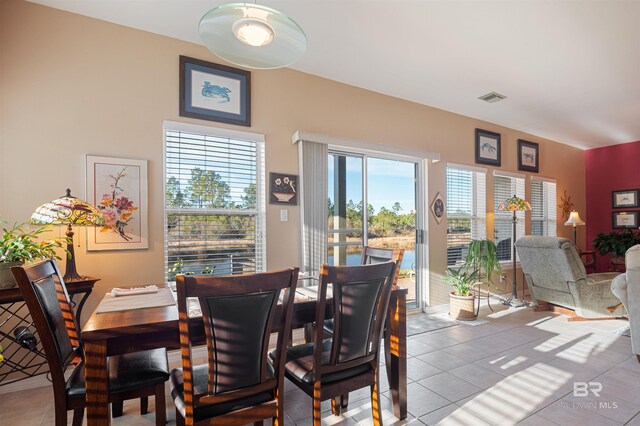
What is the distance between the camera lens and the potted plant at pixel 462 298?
4176 millimetres

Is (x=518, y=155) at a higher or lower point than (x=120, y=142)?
higher

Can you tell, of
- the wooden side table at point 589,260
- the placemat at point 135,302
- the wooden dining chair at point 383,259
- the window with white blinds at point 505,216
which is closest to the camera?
the placemat at point 135,302

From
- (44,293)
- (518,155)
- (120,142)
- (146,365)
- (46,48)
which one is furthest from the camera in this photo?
(518,155)

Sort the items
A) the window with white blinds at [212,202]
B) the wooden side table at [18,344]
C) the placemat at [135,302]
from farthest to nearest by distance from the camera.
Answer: the window with white blinds at [212,202] → the wooden side table at [18,344] → the placemat at [135,302]

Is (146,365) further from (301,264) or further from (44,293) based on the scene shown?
(301,264)

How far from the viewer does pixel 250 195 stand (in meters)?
3.38

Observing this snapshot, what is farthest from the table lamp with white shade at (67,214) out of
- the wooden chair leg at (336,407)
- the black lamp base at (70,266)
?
the wooden chair leg at (336,407)

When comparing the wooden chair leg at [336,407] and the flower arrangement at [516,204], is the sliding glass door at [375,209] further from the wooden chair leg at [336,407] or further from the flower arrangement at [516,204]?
the wooden chair leg at [336,407]

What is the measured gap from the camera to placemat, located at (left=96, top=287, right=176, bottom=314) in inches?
68.9

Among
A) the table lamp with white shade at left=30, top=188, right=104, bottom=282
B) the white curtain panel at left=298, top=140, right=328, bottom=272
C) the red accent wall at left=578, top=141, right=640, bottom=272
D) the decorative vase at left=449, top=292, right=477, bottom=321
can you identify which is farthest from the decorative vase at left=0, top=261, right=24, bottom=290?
the red accent wall at left=578, top=141, right=640, bottom=272

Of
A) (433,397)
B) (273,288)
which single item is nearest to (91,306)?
(273,288)

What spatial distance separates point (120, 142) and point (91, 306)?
134 cm

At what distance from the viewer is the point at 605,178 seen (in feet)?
21.5

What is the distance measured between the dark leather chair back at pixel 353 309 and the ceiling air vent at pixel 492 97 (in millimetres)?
3425
